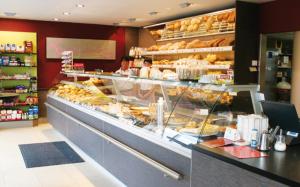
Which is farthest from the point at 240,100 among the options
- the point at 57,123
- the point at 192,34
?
the point at 57,123

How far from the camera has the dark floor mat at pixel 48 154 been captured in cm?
522

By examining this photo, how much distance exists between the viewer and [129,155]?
3.78 m

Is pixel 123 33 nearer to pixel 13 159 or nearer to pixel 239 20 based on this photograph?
pixel 239 20

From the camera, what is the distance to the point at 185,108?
11.3ft

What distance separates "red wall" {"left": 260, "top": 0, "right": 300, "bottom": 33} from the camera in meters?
5.73

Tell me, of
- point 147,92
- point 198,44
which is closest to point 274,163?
point 147,92

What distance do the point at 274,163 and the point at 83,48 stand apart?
26.1ft

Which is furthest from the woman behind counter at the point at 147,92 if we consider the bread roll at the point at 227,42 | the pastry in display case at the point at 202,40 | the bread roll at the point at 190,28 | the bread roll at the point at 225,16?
the bread roll at the point at 190,28

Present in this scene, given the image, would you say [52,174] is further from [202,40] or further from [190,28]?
[202,40]

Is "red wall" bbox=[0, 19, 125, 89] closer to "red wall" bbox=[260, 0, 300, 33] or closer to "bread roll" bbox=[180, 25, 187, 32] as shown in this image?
"bread roll" bbox=[180, 25, 187, 32]

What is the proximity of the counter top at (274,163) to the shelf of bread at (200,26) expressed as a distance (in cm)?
420

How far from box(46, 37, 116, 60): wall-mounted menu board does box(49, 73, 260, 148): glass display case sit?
459cm

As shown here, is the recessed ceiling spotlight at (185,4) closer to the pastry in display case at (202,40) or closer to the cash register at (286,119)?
the pastry in display case at (202,40)

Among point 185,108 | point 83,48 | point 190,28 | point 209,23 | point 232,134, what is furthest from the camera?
point 83,48
